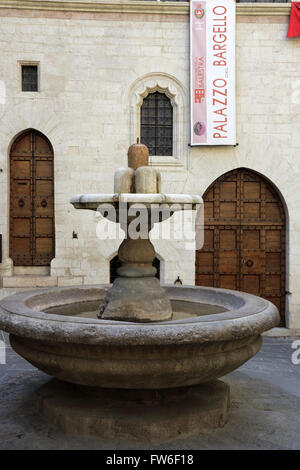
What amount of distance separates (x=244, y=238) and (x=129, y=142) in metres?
3.29

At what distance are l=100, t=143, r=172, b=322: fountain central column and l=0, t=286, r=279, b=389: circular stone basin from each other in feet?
2.39

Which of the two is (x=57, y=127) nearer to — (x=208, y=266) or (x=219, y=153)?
(x=219, y=153)

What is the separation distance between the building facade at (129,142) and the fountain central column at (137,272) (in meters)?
4.93

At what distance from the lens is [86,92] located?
9.52 metres

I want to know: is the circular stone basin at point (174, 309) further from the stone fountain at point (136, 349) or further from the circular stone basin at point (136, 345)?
the circular stone basin at point (136, 345)

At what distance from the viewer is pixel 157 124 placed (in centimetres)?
1003

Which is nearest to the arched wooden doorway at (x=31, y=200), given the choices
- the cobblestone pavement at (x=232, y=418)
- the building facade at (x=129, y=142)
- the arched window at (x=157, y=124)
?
the building facade at (x=129, y=142)

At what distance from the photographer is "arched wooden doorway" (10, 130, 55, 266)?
31.8 ft

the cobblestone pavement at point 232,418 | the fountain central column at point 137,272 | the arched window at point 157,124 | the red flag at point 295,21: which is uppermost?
the red flag at point 295,21

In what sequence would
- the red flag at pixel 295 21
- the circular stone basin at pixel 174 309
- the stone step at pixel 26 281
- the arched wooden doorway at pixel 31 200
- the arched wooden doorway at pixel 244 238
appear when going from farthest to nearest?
the arched wooden doorway at pixel 244 238 → the arched wooden doorway at pixel 31 200 → the red flag at pixel 295 21 → the stone step at pixel 26 281 → the circular stone basin at pixel 174 309

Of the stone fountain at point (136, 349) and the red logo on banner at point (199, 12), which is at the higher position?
the red logo on banner at point (199, 12)

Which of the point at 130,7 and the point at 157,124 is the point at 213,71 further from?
the point at 130,7

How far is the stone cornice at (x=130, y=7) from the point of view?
9352 millimetres

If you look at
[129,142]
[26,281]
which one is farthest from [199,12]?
[26,281]
